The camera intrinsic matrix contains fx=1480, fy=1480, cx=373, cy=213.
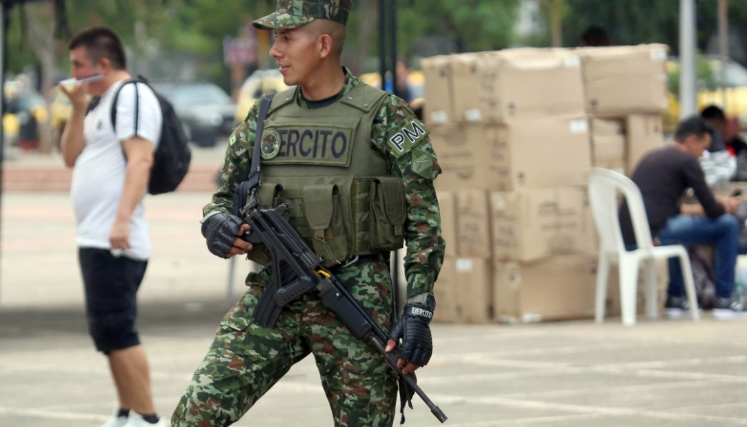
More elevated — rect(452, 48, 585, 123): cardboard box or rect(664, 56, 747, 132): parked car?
rect(452, 48, 585, 123): cardboard box

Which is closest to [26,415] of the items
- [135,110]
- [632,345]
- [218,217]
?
[135,110]

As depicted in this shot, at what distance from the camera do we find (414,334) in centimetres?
415

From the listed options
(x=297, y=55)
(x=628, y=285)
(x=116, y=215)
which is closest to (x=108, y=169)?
(x=116, y=215)

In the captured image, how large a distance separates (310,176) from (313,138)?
11 centimetres

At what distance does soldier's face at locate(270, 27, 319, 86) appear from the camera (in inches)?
170

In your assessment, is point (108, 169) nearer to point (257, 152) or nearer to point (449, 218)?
point (257, 152)

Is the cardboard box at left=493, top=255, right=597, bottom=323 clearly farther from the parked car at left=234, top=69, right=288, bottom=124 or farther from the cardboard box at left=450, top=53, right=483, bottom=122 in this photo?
the parked car at left=234, top=69, right=288, bottom=124

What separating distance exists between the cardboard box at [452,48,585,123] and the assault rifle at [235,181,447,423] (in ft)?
18.2

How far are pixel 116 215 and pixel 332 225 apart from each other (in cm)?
216

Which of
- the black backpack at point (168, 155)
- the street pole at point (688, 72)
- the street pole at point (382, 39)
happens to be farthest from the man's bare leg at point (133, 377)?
the street pole at point (688, 72)

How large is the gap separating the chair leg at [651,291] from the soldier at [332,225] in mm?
5903

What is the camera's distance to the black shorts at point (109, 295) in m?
6.21

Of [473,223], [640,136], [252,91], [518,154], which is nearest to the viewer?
[518,154]

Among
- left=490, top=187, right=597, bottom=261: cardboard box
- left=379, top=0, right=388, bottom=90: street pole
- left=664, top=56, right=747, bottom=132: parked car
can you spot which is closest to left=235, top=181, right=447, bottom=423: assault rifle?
left=379, top=0, right=388, bottom=90: street pole
